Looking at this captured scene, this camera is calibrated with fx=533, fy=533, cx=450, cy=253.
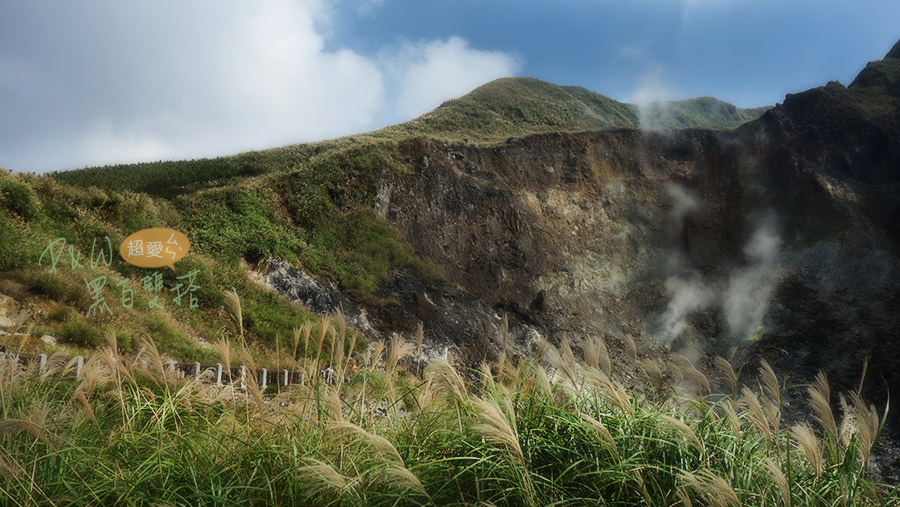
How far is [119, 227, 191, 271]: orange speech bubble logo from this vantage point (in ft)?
48.7

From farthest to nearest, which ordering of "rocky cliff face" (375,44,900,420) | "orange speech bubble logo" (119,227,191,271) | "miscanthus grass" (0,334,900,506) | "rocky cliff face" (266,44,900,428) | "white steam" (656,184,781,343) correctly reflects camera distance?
1. "white steam" (656,184,781,343)
2. "rocky cliff face" (375,44,900,420)
3. "rocky cliff face" (266,44,900,428)
4. "orange speech bubble logo" (119,227,191,271)
5. "miscanthus grass" (0,334,900,506)

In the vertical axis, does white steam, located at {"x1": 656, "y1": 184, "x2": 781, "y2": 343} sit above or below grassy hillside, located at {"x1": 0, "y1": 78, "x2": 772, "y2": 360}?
below

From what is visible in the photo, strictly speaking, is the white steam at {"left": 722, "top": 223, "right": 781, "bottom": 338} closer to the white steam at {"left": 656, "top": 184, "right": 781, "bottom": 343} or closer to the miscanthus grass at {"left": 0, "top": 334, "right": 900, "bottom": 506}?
the white steam at {"left": 656, "top": 184, "right": 781, "bottom": 343}

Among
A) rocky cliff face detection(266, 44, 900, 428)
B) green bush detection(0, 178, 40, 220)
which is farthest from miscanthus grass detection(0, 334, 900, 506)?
rocky cliff face detection(266, 44, 900, 428)

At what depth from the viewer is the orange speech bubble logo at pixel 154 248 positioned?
584 inches

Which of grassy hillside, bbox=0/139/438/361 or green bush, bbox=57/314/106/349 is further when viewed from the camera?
grassy hillside, bbox=0/139/438/361

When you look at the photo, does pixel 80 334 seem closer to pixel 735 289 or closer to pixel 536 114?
pixel 735 289

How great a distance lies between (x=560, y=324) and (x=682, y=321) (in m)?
8.25

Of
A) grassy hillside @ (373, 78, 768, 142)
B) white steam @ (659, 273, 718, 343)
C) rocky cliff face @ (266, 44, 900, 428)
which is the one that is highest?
grassy hillside @ (373, 78, 768, 142)

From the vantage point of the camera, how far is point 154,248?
15.5 metres

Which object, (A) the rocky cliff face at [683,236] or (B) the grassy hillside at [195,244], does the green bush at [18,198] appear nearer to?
(B) the grassy hillside at [195,244]

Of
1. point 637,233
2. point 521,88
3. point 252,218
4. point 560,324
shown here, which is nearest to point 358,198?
point 252,218

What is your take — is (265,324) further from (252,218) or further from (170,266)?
(252,218)

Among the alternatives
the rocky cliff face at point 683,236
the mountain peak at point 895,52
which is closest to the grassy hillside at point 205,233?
the rocky cliff face at point 683,236
